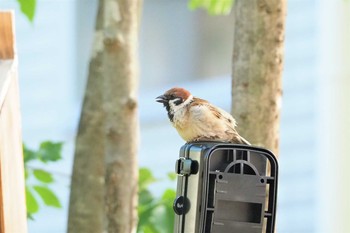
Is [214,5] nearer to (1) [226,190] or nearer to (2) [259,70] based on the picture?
(2) [259,70]

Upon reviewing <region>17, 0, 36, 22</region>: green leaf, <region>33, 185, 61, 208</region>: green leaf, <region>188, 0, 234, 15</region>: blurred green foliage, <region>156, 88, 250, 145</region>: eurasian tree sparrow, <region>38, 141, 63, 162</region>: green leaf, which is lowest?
<region>33, 185, 61, 208</region>: green leaf

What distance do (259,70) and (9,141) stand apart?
24.7 inches

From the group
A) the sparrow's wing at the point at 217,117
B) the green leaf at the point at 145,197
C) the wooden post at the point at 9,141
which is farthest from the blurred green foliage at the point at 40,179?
the sparrow's wing at the point at 217,117

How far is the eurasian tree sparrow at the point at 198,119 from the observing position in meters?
1.90

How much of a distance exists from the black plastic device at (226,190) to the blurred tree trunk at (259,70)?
724 mm

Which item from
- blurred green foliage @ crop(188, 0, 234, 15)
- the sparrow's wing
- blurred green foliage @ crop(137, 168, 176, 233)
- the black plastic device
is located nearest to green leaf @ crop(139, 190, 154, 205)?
blurred green foliage @ crop(137, 168, 176, 233)

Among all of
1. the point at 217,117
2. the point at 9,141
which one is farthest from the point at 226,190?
the point at 9,141

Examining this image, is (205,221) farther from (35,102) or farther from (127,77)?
(35,102)

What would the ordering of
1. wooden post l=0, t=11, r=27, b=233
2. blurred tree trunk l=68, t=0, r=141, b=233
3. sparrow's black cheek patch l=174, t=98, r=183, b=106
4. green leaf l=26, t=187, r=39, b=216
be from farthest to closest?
green leaf l=26, t=187, r=39, b=216 < blurred tree trunk l=68, t=0, r=141, b=233 < sparrow's black cheek patch l=174, t=98, r=183, b=106 < wooden post l=0, t=11, r=27, b=233

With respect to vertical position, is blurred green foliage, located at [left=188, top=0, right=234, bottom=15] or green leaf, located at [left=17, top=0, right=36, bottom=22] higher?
blurred green foliage, located at [left=188, top=0, right=234, bottom=15]

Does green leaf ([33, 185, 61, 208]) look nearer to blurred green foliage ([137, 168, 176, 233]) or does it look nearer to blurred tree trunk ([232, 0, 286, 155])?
blurred green foliage ([137, 168, 176, 233])

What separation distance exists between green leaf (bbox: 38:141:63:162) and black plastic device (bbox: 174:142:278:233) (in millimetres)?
1626

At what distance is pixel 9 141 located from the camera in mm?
2123

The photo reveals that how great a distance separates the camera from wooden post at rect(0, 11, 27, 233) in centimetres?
202
